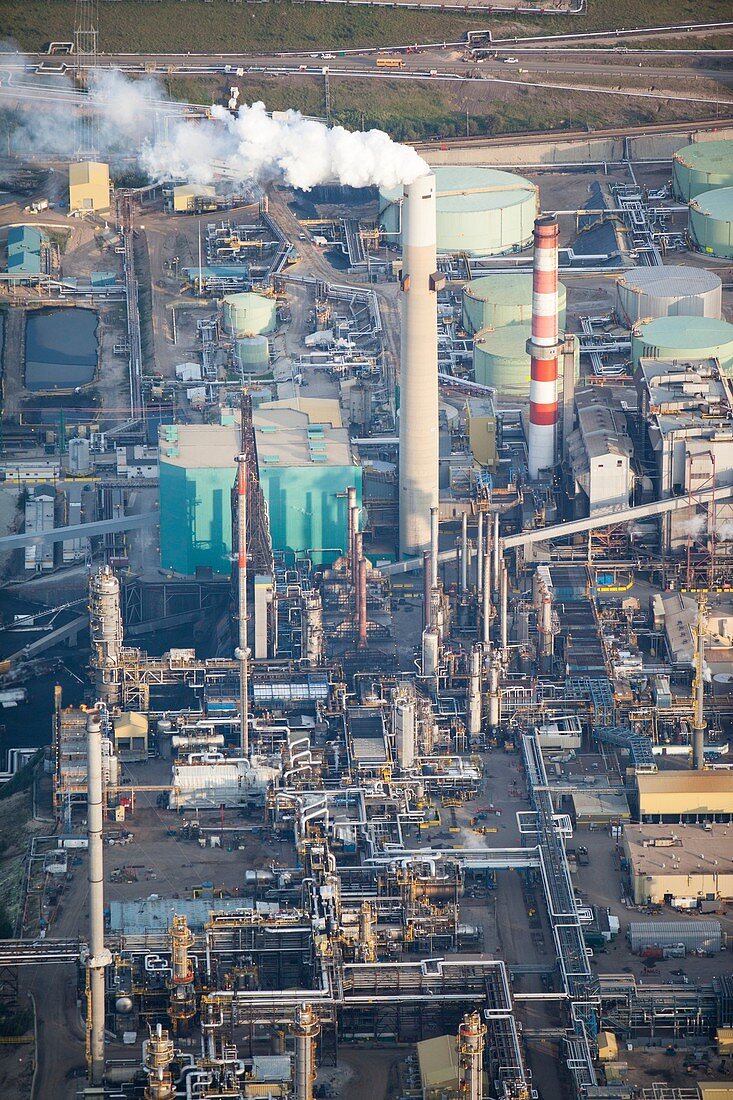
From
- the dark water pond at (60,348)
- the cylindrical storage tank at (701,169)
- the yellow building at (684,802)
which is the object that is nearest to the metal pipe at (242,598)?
the yellow building at (684,802)

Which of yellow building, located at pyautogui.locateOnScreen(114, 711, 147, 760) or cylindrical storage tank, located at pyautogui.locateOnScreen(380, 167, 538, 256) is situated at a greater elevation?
cylindrical storage tank, located at pyautogui.locateOnScreen(380, 167, 538, 256)

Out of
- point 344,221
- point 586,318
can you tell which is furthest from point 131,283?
point 586,318

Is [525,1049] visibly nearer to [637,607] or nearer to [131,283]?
[637,607]

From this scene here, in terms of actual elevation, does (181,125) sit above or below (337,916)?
above

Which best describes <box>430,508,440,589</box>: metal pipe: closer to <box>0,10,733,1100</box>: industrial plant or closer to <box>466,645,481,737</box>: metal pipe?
<box>0,10,733,1100</box>: industrial plant

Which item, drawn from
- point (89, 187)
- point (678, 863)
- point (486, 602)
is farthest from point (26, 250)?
point (678, 863)

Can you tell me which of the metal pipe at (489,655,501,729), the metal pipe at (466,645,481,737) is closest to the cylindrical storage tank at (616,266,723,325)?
the metal pipe at (489,655,501,729)
